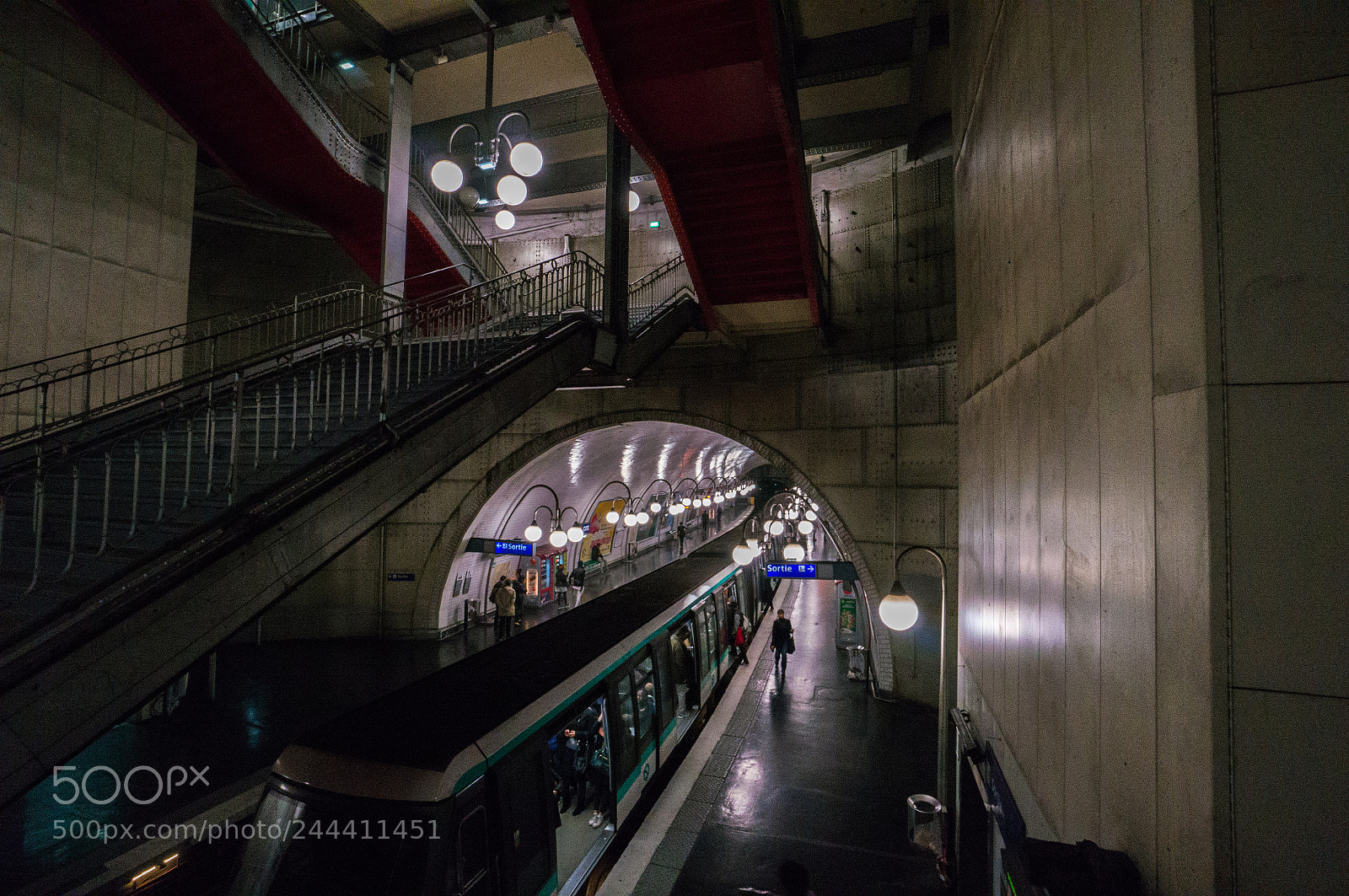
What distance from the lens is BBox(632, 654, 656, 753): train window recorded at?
6.70 metres

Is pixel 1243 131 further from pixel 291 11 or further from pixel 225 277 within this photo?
pixel 225 277

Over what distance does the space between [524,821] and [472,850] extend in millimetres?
595

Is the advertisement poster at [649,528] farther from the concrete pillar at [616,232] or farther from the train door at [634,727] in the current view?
the train door at [634,727]

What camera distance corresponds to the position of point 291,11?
10547mm

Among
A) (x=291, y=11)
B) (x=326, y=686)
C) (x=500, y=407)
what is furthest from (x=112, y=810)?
(x=291, y=11)

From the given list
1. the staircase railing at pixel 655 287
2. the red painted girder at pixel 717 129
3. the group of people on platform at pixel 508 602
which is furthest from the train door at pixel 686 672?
the staircase railing at pixel 655 287

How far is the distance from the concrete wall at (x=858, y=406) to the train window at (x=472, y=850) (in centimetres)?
830

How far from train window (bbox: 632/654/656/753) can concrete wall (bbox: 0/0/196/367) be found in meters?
8.87

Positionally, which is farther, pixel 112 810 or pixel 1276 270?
pixel 112 810

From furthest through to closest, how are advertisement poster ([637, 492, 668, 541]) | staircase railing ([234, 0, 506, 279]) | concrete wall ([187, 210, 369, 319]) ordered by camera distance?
advertisement poster ([637, 492, 668, 541])
concrete wall ([187, 210, 369, 319])
staircase railing ([234, 0, 506, 279])

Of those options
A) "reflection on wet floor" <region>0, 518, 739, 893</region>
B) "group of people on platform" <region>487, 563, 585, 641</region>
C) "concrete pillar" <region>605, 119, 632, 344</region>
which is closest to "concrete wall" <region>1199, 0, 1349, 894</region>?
"reflection on wet floor" <region>0, 518, 739, 893</region>

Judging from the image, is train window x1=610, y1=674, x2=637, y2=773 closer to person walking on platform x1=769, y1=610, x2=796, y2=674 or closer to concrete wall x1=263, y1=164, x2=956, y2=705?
person walking on platform x1=769, y1=610, x2=796, y2=674

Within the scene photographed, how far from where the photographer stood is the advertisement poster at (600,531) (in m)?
19.4

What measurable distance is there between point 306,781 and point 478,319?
211 inches
